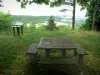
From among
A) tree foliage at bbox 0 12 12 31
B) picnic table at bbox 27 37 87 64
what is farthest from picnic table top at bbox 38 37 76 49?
tree foliage at bbox 0 12 12 31

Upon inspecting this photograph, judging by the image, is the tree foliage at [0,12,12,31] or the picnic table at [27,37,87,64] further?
the tree foliage at [0,12,12,31]

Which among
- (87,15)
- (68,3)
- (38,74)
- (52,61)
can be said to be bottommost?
(38,74)

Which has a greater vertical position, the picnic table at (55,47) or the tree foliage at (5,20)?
the tree foliage at (5,20)

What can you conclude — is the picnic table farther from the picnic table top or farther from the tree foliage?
the tree foliage

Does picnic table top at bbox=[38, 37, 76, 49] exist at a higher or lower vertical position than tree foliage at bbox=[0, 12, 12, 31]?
lower

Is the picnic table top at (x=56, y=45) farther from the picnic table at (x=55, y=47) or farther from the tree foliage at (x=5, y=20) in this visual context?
the tree foliage at (x=5, y=20)

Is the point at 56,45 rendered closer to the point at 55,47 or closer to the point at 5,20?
the point at 55,47

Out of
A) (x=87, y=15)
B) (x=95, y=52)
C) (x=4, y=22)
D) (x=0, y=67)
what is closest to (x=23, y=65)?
(x=0, y=67)

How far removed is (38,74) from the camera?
15.0ft

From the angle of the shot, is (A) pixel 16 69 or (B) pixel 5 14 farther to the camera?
(B) pixel 5 14

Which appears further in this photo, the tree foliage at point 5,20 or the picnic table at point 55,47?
the tree foliage at point 5,20

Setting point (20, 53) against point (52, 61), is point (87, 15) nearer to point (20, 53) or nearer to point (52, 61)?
point (20, 53)

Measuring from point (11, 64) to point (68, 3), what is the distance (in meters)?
13.0

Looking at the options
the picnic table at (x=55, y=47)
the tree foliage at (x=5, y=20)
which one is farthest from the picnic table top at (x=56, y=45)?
the tree foliage at (x=5, y=20)
